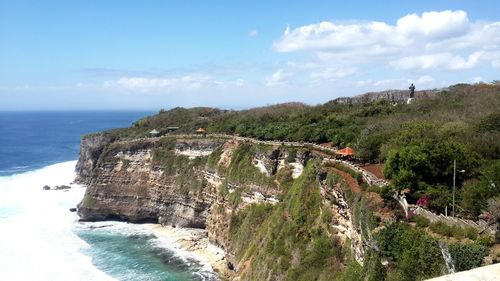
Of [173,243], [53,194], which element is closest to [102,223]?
[173,243]

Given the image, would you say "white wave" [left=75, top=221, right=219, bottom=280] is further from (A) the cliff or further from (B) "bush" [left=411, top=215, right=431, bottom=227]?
(B) "bush" [left=411, top=215, right=431, bottom=227]

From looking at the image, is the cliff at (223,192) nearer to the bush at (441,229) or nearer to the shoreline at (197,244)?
the shoreline at (197,244)

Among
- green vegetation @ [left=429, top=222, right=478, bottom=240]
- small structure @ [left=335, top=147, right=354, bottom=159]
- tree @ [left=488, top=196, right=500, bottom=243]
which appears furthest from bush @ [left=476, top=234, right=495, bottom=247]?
small structure @ [left=335, top=147, right=354, bottom=159]

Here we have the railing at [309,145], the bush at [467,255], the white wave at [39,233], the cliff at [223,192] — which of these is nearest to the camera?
the bush at [467,255]

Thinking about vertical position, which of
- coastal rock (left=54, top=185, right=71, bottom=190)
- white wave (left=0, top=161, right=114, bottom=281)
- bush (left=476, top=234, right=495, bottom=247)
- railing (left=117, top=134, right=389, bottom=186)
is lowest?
white wave (left=0, top=161, right=114, bottom=281)

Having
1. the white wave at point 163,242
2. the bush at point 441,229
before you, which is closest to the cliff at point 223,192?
the white wave at point 163,242

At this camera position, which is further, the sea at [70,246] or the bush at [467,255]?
the sea at [70,246]
